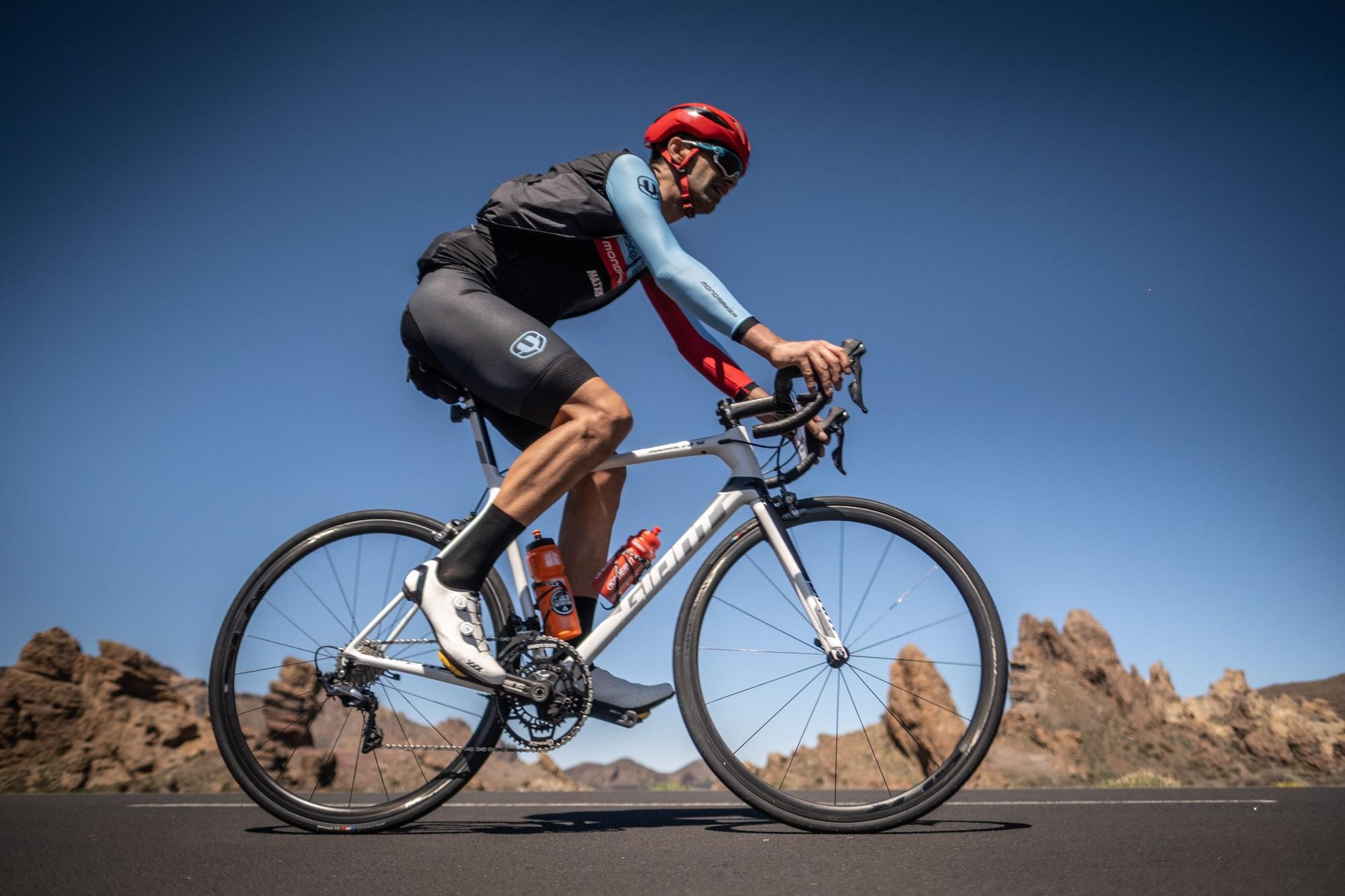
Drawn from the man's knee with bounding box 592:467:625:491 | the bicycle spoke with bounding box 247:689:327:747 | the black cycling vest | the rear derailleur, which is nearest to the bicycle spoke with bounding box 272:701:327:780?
the bicycle spoke with bounding box 247:689:327:747

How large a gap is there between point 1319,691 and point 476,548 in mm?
36152

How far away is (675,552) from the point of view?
11.0ft

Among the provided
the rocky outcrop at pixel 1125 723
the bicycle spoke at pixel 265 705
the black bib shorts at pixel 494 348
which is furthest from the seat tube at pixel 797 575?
the rocky outcrop at pixel 1125 723

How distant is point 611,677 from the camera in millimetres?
3238

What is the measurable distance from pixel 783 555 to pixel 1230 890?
164 cm

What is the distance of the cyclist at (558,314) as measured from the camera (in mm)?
3092

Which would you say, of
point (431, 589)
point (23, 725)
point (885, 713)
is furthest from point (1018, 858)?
point (23, 725)

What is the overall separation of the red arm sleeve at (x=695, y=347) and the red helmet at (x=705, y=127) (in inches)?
23.3

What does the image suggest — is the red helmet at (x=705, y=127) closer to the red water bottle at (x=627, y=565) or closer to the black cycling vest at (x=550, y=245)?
the black cycling vest at (x=550, y=245)

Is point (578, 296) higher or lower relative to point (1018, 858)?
higher

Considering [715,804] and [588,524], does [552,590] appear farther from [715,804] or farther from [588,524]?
[715,804]

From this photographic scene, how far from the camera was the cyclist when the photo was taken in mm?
3092

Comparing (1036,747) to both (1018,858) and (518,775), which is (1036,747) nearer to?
(518,775)

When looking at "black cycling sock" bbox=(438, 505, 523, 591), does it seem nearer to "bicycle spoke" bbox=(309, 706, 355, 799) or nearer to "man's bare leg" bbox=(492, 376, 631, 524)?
"man's bare leg" bbox=(492, 376, 631, 524)
